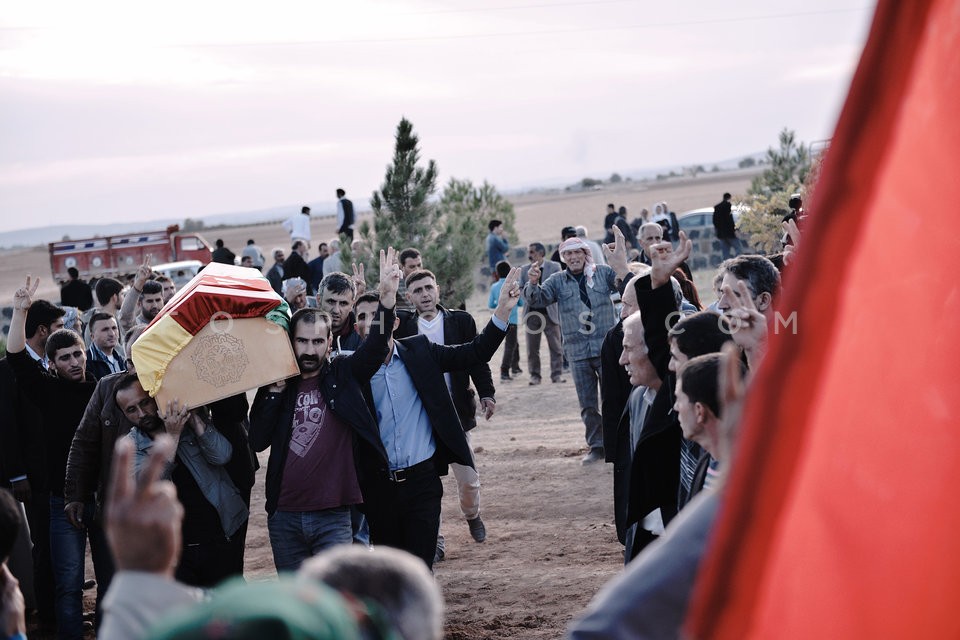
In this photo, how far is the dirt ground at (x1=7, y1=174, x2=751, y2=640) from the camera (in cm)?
681

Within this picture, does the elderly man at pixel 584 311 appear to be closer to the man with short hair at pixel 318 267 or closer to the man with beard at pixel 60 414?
the man with beard at pixel 60 414

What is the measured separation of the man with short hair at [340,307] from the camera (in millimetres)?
7629

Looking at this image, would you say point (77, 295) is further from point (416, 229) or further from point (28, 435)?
point (28, 435)

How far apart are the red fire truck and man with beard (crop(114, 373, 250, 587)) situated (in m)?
25.9

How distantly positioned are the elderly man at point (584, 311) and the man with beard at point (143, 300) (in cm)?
345

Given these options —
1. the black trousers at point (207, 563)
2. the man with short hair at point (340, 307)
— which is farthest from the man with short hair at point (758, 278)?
the man with short hair at point (340, 307)

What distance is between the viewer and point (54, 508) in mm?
6754

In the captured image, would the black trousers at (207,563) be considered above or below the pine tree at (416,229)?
below

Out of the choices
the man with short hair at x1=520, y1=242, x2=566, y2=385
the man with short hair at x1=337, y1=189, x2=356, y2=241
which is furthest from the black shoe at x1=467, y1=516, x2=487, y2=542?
the man with short hair at x1=337, y1=189, x2=356, y2=241

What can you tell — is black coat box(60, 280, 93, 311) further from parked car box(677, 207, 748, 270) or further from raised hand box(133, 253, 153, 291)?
parked car box(677, 207, 748, 270)

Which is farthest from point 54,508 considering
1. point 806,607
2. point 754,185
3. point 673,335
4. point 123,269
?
point 123,269

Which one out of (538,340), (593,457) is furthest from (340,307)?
(538,340)

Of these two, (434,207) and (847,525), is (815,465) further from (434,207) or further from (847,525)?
(434,207)

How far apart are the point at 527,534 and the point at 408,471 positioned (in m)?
2.73
